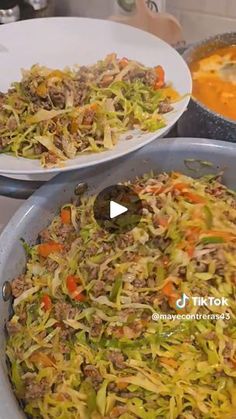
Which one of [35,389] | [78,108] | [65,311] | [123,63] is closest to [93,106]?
[78,108]

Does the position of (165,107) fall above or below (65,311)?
above

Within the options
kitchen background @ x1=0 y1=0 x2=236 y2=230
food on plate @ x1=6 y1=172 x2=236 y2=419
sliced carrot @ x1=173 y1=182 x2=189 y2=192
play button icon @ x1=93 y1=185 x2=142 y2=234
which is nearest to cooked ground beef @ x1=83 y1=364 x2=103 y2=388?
food on plate @ x1=6 y1=172 x2=236 y2=419

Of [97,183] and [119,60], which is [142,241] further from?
[119,60]

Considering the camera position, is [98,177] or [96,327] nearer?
[96,327]

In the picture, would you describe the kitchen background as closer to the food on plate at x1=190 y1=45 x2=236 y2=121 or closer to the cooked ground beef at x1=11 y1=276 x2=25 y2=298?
the food on plate at x1=190 y1=45 x2=236 y2=121

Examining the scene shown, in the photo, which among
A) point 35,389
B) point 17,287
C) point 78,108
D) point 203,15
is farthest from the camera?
point 203,15

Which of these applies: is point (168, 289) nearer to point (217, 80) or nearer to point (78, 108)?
point (78, 108)

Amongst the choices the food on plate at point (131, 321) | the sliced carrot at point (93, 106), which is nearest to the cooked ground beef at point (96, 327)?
the food on plate at point (131, 321)

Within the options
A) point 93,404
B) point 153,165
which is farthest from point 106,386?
point 153,165

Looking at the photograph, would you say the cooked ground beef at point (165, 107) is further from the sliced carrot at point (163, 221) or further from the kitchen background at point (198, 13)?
the kitchen background at point (198, 13)
